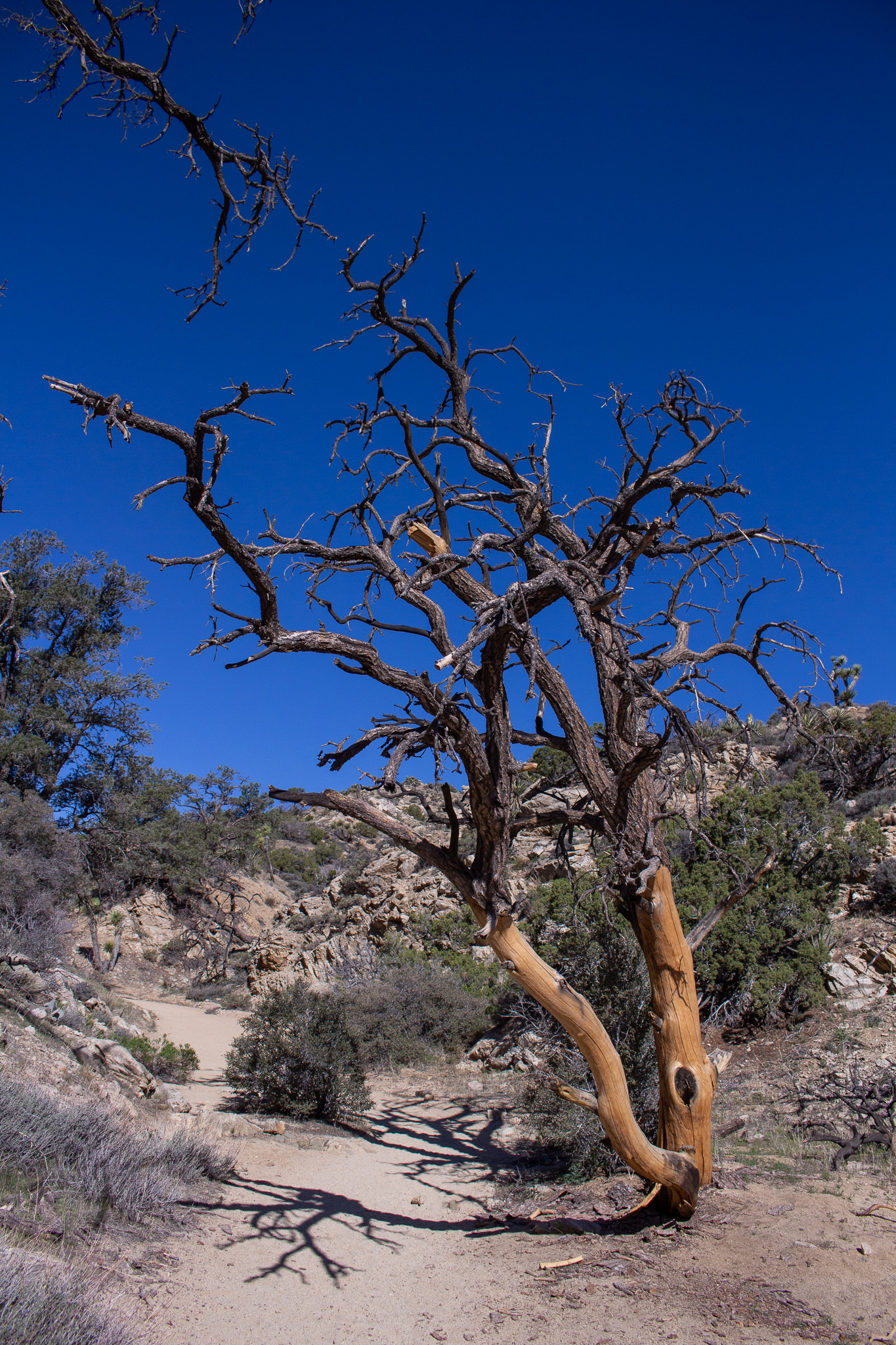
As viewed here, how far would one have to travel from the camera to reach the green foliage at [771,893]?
1072 centimetres

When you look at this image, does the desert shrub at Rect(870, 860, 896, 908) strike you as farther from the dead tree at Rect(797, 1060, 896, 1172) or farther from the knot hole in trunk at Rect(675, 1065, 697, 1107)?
the knot hole in trunk at Rect(675, 1065, 697, 1107)

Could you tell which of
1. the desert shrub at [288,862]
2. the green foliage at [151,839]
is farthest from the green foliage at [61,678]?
the desert shrub at [288,862]

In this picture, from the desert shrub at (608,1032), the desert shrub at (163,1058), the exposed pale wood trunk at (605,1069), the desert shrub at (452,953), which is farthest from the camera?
the desert shrub at (452,953)

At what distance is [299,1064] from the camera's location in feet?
31.0

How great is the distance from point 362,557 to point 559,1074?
623cm

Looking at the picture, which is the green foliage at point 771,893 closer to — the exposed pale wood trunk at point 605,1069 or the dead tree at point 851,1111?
the dead tree at point 851,1111

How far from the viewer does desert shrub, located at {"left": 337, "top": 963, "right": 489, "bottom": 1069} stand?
42.6 ft

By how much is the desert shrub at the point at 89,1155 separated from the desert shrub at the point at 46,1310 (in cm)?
120

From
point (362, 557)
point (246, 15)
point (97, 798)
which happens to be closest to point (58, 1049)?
point (362, 557)

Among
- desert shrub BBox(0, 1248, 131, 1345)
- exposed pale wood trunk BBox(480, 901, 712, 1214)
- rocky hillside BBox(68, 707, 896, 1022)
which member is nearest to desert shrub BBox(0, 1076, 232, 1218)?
desert shrub BBox(0, 1248, 131, 1345)

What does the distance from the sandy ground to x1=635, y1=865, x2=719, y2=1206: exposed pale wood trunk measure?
53 centimetres

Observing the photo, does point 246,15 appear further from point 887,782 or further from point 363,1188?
point 887,782

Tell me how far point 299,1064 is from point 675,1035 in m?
5.83

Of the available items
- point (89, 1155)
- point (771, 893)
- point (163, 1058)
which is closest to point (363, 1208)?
point (89, 1155)
